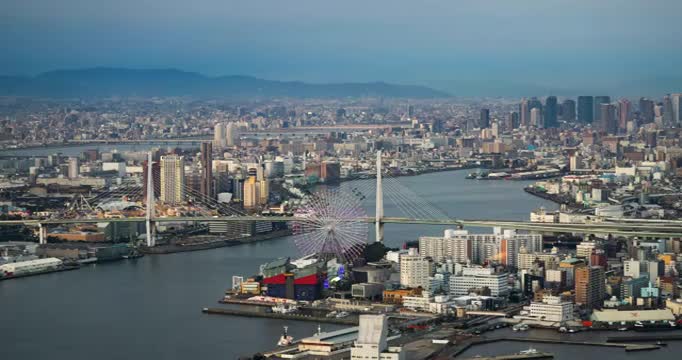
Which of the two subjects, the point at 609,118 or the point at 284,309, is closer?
the point at 284,309

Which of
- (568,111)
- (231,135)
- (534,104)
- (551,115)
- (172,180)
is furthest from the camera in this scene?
(534,104)

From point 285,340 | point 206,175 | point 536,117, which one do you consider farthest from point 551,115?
point 285,340

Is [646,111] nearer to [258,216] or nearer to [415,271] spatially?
[258,216]

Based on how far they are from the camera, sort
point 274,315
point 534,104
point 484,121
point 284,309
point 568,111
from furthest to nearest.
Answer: point 534,104 < point 568,111 < point 484,121 < point 284,309 < point 274,315

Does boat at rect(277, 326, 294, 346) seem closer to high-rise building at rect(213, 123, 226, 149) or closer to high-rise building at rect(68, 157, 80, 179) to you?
high-rise building at rect(68, 157, 80, 179)

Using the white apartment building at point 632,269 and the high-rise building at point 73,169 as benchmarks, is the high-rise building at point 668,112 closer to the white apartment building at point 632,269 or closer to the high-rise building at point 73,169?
the high-rise building at point 73,169
